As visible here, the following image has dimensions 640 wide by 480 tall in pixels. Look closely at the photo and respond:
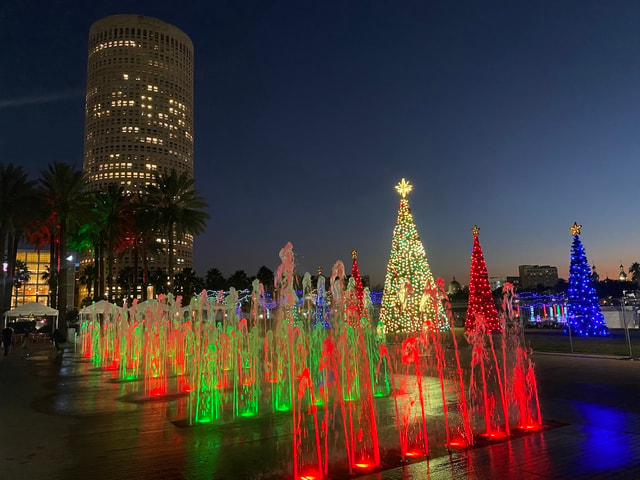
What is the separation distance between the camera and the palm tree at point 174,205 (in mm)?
33938

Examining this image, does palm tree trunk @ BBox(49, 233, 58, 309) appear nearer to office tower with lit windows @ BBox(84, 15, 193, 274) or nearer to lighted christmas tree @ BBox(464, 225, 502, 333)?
lighted christmas tree @ BBox(464, 225, 502, 333)

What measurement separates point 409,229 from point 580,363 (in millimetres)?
12147

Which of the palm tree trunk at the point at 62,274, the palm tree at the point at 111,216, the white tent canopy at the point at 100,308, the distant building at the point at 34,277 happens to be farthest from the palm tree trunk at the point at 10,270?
the distant building at the point at 34,277

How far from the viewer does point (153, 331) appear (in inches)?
749

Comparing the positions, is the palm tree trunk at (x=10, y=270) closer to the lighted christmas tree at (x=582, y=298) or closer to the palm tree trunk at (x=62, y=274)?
the palm tree trunk at (x=62, y=274)

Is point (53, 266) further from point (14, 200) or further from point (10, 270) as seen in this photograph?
point (14, 200)

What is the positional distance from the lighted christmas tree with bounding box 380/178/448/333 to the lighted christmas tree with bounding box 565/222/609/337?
6.98m

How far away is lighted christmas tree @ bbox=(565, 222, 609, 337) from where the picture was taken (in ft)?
79.1

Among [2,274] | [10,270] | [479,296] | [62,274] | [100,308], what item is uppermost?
[10,270]

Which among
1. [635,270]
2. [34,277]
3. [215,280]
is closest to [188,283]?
[215,280]

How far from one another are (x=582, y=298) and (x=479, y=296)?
514 cm

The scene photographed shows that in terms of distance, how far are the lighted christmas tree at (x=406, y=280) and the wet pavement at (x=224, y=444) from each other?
14.7m

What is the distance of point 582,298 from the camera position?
24234 mm

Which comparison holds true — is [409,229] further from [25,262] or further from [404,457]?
[25,262]
